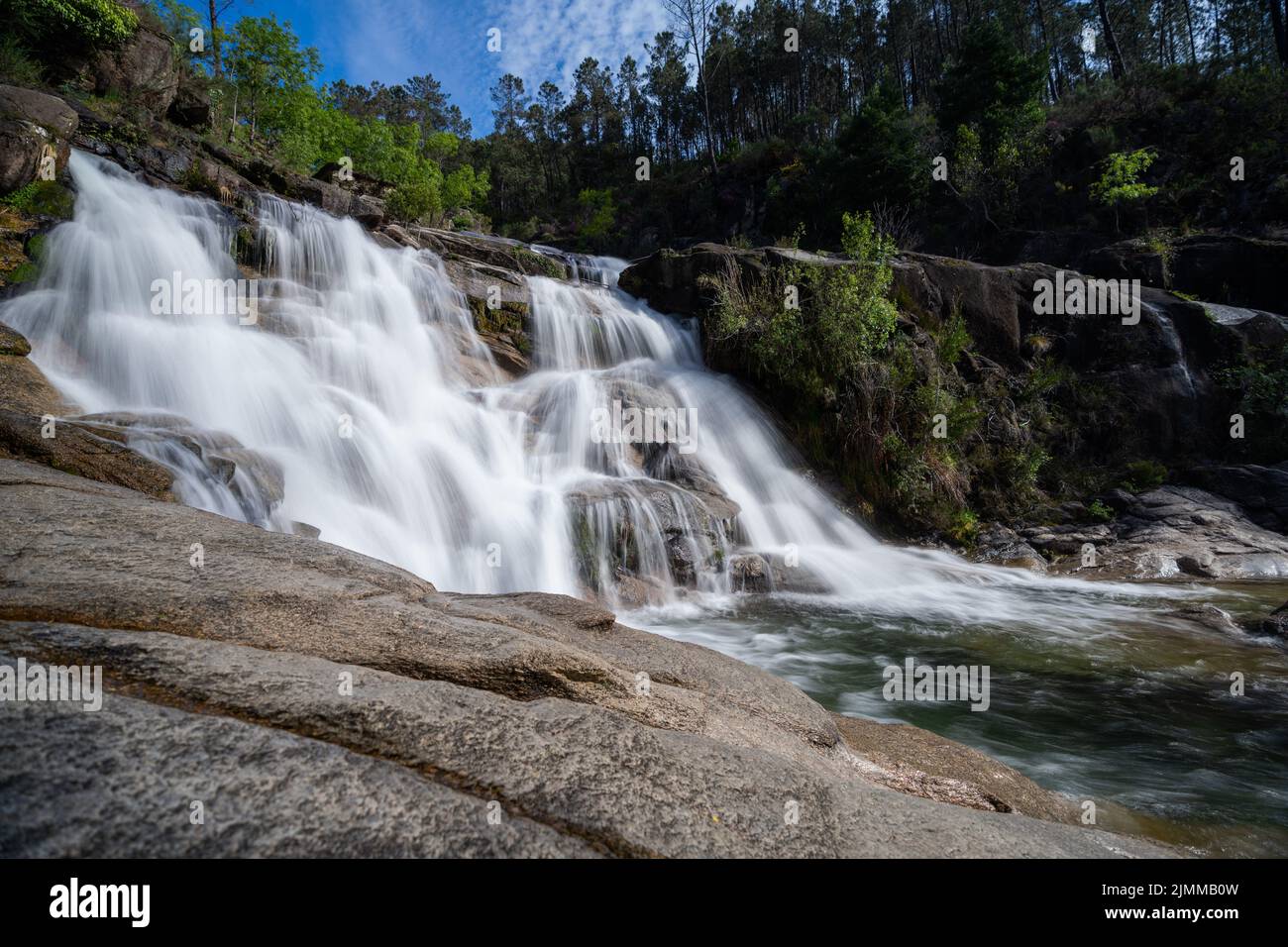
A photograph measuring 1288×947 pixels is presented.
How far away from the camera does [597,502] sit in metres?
8.58

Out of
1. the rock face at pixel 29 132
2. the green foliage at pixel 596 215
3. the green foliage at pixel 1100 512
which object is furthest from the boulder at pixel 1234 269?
the green foliage at pixel 596 215

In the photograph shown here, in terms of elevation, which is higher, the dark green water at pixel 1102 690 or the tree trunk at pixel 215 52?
the tree trunk at pixel 215 52

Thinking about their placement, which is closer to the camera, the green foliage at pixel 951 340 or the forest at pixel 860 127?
the green foliage at pixel 951 340

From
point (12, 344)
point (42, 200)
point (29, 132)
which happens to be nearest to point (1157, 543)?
point (12, 344)

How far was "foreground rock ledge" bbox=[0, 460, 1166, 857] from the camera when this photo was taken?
135cm

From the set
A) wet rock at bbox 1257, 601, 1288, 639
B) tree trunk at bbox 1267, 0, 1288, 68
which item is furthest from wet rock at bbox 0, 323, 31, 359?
tree trunk at bbox 1267, 0, 1288, 68

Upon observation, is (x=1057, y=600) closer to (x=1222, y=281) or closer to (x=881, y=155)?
(x=1222, y=281)

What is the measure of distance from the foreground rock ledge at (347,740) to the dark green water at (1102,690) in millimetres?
1914

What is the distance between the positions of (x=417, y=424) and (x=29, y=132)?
26.1 ft

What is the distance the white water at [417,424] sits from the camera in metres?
7.89

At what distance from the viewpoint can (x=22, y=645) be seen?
179 centimetres

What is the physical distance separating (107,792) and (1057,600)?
401 inches

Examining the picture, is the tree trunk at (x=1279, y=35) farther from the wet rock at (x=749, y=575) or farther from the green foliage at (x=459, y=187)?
the green foliage at (x=459, y=187)
